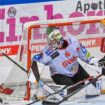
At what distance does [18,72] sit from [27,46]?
333 mm

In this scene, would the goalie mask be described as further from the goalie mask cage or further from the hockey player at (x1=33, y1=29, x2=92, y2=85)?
the goalie mask cage

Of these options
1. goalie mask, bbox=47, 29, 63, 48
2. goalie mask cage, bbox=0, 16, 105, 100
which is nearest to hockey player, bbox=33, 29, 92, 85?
goalie mask, bbox=47, 29, 63, 48

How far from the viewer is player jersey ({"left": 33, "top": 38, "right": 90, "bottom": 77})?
7.81m

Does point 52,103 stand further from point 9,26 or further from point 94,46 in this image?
point 9,26

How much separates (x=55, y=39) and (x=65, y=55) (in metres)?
0.23

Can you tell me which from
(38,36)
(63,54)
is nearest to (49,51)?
(63,54)

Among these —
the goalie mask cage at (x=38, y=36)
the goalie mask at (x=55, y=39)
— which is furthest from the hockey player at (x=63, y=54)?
the goalie mask cage at (x=38, y=36)

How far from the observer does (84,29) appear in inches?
321

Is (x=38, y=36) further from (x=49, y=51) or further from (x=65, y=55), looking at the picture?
(x=65, y=55)

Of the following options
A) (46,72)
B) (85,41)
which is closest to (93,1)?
(85,41)

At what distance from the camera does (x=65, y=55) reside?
7.82 metres

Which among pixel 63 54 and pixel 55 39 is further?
pixel 63 54

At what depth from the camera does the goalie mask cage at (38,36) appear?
8.04m

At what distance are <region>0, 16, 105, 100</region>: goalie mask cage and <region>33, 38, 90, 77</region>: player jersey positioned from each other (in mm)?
255
